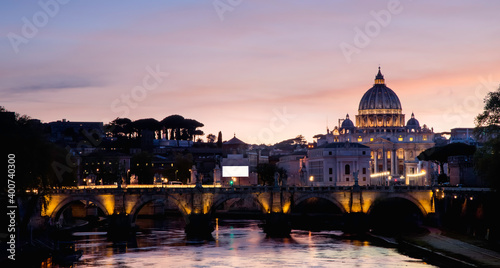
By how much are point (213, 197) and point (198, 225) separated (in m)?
4.18

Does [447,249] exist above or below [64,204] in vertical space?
below

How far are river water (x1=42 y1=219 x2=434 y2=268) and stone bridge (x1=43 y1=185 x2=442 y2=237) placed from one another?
339cm

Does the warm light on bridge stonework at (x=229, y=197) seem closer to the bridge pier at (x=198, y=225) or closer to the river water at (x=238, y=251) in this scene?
the bridge pier at (x=198, y=225)

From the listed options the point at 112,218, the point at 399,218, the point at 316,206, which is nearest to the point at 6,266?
the point at 112,218

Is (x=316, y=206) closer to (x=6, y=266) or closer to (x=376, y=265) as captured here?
(x=376, y=265)

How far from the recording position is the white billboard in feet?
621

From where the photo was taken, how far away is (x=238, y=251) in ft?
304

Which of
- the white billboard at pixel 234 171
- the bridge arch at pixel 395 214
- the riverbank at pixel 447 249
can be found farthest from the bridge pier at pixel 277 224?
the white billboard at pixel 234 171

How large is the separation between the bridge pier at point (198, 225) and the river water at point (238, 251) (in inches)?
40.0

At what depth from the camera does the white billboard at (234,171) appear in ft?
621

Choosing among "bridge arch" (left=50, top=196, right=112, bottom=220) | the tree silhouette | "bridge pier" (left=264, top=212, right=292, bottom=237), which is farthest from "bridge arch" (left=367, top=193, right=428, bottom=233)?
"bridge arch" (left=50, top=196, right=112, bottom=220)

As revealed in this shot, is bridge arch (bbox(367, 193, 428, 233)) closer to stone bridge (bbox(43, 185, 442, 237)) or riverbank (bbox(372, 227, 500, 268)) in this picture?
stone bridge (bbox(43, 185, 442, 237))

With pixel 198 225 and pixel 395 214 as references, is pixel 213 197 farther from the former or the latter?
pixel 395 214

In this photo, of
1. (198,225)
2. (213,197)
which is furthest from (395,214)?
(198,225)
